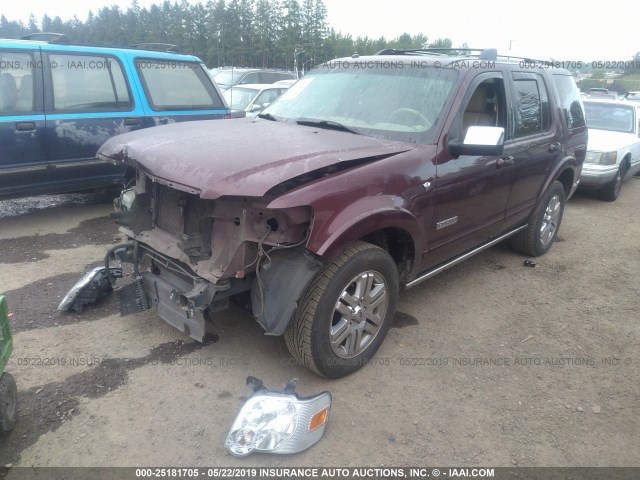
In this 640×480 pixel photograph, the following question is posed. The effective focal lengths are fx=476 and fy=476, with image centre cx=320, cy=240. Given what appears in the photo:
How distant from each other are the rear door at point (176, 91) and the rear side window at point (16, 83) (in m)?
1.19

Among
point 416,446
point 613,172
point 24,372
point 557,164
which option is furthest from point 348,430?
point 613,172

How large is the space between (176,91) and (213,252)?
4.24 metres

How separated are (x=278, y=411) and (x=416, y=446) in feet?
2.48

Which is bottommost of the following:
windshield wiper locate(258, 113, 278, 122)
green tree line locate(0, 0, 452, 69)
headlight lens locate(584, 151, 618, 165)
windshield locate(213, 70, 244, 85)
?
headlight lens locate(584, 151, 618, 165)

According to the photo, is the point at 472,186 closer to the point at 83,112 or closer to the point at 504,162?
the point at 504,162

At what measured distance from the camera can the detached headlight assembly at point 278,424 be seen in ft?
7.82

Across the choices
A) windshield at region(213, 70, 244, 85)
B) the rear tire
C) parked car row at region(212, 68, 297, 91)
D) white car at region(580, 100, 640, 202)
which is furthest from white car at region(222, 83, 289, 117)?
the rear tire

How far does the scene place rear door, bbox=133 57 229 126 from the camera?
19.4 ft

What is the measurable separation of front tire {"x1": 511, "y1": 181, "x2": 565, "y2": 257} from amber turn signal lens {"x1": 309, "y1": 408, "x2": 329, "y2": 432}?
340 cm

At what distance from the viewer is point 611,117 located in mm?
9102

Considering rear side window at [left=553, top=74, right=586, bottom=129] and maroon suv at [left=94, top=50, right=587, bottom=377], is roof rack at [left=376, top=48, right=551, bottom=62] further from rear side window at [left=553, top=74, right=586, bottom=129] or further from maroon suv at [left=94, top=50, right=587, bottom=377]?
rear side window at [left=553, top=74, right=586, bottom=129]

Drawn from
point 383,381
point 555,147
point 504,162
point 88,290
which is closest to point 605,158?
point 555,147

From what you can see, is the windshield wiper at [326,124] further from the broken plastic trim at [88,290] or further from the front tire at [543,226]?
the front tire at [543,226]

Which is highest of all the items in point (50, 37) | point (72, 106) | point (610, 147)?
point (50, 37)
